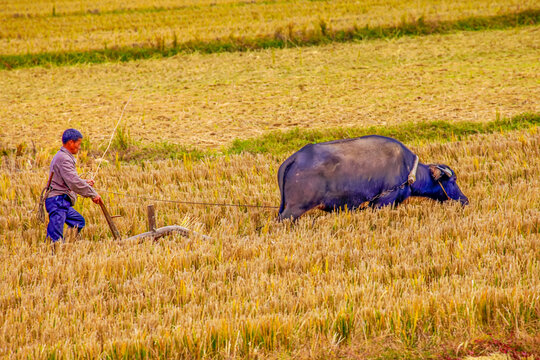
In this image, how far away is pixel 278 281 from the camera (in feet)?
14.2

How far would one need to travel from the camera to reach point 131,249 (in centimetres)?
507

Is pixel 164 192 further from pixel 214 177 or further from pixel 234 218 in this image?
pixel 234 218

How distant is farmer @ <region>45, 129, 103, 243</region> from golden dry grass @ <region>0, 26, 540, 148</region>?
12.7 ft

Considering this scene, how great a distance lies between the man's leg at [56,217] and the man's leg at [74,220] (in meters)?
0.09

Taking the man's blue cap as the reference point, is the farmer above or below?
below

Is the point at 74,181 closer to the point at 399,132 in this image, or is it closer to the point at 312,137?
the point at 312,137

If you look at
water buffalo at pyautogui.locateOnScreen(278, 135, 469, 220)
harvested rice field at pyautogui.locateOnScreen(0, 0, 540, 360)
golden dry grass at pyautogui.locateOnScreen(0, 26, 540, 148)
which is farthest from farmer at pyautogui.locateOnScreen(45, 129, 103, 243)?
golden dry grass at pyautogui.locateOnScreen(0, 26, 540, 148)

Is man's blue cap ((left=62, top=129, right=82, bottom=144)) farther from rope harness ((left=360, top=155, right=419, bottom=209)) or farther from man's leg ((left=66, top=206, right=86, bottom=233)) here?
rope harness ((left=360, top=155, right=419, bottom=209))

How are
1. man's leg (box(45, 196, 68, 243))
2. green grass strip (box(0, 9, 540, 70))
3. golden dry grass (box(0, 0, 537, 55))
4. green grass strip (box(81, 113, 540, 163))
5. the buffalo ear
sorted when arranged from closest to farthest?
man's leg (box(45, 196, 68, 243)) → the buffalo ear → green grass strip (box(81, 113, 540, 163)) → green grass strip (box(0, 9, 540, 70)) → golden dry grass (box(0, 0, 537, 55))

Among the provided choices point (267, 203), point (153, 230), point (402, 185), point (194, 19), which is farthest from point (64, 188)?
point (194, 19)

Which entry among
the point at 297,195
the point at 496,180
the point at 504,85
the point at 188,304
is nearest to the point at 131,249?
the point at 188,304

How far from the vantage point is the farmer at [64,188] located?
519 cm

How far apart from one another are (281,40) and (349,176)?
9550mm

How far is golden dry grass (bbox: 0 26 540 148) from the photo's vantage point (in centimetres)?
993
